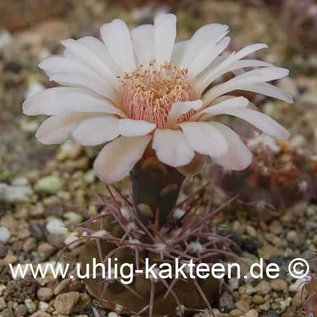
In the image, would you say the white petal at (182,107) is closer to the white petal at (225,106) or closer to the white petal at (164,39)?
the white petal at (225,106)

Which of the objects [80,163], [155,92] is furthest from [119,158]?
[80,163]

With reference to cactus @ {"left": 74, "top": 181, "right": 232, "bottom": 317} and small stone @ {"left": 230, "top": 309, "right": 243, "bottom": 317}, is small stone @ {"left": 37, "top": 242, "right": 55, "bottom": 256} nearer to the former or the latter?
cactus @ {"left": 74, "top": 181, "right": 232, "bottom": 317}

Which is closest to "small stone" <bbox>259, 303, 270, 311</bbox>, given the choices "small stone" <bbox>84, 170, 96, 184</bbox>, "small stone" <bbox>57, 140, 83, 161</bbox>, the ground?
the ground

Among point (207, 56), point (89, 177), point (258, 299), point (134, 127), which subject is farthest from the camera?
point (89, 177)

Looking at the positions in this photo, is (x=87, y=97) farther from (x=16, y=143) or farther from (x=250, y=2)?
(x=250, y=2)

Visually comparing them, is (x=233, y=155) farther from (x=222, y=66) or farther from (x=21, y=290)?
(x=21, y=290)

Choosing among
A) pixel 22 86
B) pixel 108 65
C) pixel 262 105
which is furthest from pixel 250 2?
pixel 108 65

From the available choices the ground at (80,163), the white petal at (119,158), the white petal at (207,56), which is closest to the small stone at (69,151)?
the ground at (80,163)
